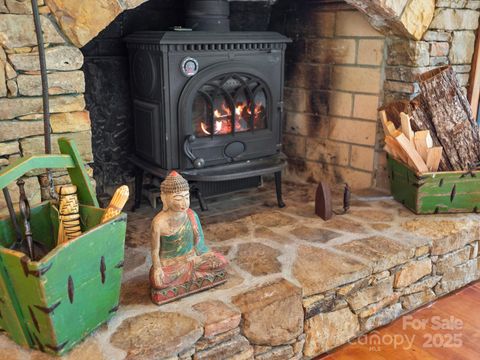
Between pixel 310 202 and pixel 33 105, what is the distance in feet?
4.87

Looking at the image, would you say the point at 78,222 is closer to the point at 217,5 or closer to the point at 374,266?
the point at 374,266

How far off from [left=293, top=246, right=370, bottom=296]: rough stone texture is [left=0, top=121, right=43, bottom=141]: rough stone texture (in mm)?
1095

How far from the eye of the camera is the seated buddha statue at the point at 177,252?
1.58m

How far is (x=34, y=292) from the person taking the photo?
1.31 metres

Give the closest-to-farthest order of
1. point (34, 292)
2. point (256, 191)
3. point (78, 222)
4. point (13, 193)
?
1. point (34, 292)
2. point (78, 222)
3. point (13, 193)
4. point (256, 191)

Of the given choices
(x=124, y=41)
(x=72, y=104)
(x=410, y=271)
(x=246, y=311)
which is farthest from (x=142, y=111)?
(x=410, y=271)

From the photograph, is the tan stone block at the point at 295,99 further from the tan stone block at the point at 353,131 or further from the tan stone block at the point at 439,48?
the tan stone block at the point at 439,48

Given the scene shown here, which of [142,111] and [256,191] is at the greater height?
[142,111]

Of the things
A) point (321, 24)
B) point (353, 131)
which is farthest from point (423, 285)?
point (321, 24)

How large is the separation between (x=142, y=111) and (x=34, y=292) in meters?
1.25

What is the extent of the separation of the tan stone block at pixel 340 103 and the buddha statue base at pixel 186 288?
4.88 feet

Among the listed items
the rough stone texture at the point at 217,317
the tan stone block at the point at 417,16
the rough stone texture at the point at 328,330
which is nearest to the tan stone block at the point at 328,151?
the tan stone block at the point at 417,16

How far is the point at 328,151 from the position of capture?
301cm

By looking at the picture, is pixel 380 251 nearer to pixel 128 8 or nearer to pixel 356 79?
pixel 356 79
